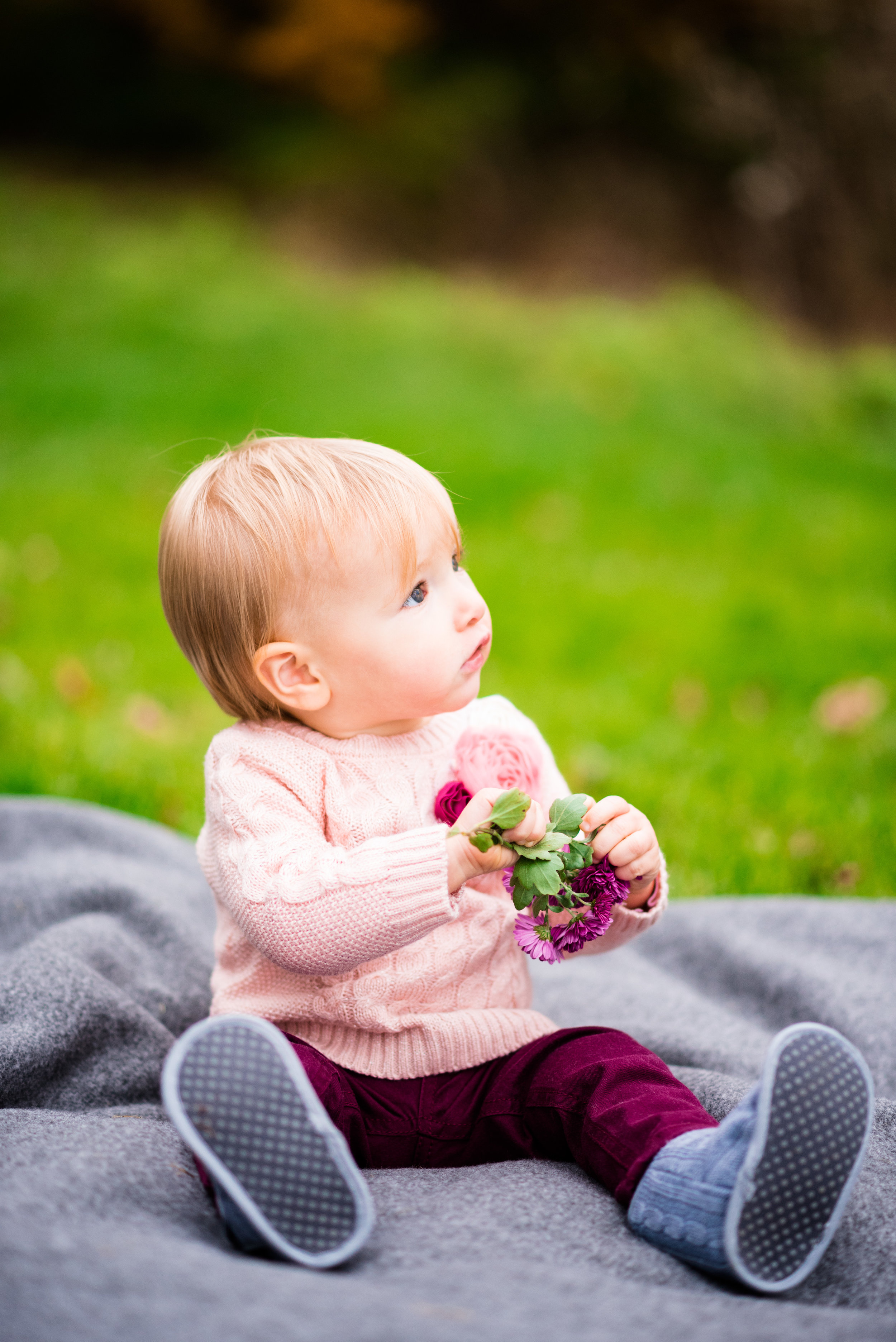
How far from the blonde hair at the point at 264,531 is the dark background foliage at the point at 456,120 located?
300 inches

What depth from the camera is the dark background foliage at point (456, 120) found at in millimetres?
8562

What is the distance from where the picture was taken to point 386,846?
1.28 metres

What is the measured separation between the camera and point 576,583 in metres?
4.23

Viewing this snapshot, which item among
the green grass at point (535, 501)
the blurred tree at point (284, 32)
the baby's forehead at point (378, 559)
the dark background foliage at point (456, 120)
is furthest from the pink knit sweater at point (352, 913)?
the blurred tree at point (284, 32)

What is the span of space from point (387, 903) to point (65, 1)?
9676 mm

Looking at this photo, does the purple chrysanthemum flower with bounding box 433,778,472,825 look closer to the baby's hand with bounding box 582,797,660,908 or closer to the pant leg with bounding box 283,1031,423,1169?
the baby's hand with bounding box 582,797,660,908

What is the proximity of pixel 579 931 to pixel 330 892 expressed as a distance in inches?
11.6

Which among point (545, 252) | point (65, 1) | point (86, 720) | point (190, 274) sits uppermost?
point (65, 1)

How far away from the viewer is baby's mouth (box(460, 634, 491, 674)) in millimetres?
1424

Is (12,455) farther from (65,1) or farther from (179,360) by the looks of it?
(65,1)

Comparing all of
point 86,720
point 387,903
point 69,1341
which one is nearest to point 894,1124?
point 387,903

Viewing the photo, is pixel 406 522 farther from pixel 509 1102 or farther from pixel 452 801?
pixel 509 1102

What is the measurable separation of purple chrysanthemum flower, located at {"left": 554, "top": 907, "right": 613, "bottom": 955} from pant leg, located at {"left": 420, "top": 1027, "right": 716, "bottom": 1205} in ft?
0.62

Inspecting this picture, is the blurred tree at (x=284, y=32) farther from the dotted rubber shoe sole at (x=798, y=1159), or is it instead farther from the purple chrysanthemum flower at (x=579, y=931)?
the dotted rubber shoe sole at (x=798, y=1159)
